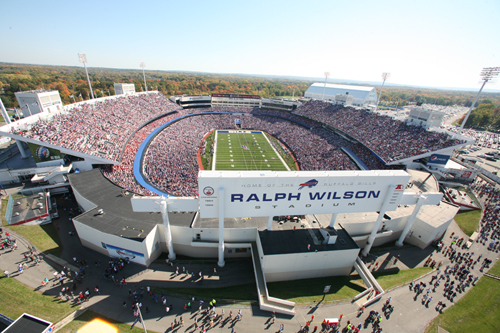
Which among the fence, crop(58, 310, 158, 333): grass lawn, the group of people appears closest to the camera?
crop(58, 310, 158, 333): grass lawn

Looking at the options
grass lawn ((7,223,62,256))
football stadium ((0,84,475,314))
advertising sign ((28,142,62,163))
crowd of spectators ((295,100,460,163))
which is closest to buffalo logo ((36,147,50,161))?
advertising sign ((28,142,62,163))

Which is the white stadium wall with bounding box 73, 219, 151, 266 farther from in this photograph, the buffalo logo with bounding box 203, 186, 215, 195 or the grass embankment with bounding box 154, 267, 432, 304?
the buffalo logo with bounding box 203, 186, 215, 195

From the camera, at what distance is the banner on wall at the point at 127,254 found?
15.6 m

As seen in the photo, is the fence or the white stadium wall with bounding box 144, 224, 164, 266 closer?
the white stadium wall with bounding box 144, 224, 164, 266

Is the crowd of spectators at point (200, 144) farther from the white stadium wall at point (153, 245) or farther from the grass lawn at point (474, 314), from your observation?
the grass lawn at point (474, 314)

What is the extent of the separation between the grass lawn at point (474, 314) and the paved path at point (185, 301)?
1.73 feet

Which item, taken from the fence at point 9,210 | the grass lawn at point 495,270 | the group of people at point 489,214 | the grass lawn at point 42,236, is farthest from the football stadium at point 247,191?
the group of people at point 489,214

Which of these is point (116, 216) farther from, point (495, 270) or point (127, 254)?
point (495, 270)

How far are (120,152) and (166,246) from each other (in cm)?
1695

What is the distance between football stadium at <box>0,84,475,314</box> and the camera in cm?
1502

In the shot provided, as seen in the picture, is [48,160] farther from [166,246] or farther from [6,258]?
[166,246]

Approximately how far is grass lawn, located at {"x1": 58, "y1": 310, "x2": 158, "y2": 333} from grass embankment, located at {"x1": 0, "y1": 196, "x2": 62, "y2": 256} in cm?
698

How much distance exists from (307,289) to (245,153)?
30.4 meters

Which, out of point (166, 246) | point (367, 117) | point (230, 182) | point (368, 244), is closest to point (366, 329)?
point (368, 244)
